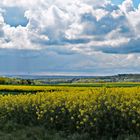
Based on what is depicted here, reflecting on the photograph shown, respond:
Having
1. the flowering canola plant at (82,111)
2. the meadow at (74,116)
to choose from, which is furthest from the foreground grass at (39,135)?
the flowering canola plant at (82,111)

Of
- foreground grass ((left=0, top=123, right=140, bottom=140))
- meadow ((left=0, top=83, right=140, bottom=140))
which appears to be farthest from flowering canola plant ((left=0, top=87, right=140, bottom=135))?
foreground grass ((left=0, top=123, right=140, bottom=140))

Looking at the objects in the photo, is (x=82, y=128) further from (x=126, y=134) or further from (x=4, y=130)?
(x=4, y=130)

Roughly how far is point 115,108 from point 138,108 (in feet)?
2.36

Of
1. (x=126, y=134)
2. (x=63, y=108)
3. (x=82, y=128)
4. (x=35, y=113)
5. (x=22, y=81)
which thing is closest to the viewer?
(x=126, y=134)

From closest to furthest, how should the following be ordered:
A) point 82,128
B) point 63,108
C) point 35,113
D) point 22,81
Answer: point 82,128 → point 63,108 → point 35,113 → point 22,81

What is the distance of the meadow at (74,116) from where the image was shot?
1299 cm

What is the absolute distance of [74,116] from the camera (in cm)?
1424

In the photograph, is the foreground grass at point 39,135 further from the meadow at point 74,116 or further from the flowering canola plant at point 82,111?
the flowering canola plant at point 82,111

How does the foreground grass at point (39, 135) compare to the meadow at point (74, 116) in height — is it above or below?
below

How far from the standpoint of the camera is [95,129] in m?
13.2

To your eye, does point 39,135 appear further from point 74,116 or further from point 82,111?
point 82,111

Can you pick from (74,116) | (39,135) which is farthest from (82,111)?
(39,135)

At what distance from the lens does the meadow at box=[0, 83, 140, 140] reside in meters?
13.0

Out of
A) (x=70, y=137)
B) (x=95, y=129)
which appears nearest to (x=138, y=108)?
(x=95, y=129)
